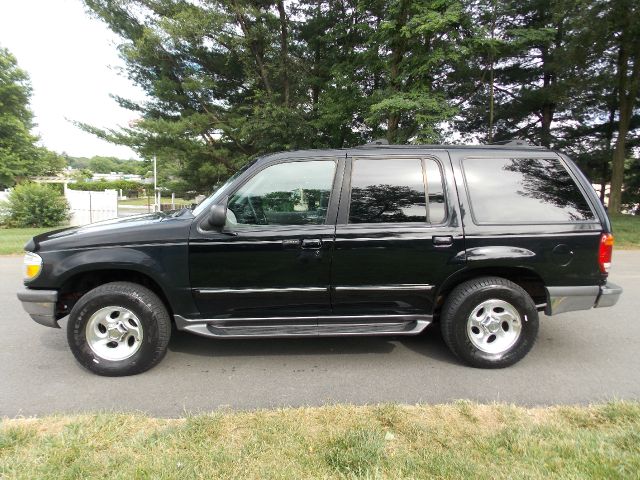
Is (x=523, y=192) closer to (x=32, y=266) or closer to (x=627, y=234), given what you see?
(x=32, y=266)

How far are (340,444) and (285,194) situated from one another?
6.70 feet

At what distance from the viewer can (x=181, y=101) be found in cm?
1862

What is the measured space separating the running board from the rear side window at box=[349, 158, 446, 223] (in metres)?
0.87

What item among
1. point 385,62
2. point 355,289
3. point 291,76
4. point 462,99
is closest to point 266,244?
point 355,289

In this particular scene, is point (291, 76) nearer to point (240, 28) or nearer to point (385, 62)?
point (240, 28)

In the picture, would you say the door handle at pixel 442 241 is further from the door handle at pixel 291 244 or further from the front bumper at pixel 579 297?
the door handle at pixel 291 244

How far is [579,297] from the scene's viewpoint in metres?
3.43

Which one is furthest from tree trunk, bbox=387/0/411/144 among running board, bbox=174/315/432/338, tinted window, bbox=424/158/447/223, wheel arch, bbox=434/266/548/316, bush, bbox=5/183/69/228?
bush, bbox=5/183/69/228

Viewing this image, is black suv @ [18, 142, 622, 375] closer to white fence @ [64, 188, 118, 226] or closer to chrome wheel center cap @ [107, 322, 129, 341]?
chrome wheel center cap @ [107, 322, 129, 341]

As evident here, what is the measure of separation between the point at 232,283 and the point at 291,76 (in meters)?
16.6

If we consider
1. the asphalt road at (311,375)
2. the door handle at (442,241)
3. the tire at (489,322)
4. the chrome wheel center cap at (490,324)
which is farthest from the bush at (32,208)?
the chrome wheel center cap at (490,324)

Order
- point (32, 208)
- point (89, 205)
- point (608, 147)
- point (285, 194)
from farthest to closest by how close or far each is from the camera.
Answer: point (608, 147) < point (89, 205) < point (32, 208) < point (285, 194)

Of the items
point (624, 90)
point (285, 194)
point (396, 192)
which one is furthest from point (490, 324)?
point (624, 90)

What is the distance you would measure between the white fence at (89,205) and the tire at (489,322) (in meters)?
18.0
